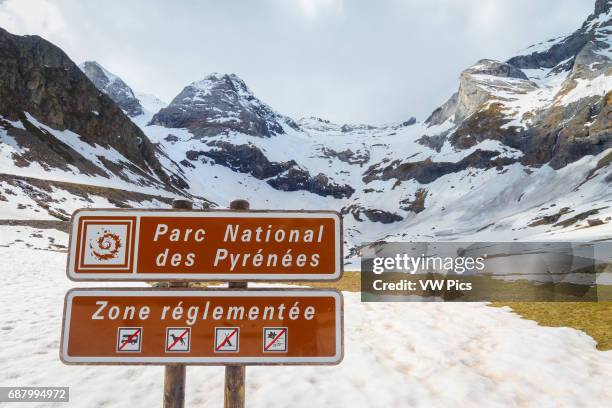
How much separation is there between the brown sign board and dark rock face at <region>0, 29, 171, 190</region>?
268 ft

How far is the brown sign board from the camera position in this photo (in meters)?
3.39

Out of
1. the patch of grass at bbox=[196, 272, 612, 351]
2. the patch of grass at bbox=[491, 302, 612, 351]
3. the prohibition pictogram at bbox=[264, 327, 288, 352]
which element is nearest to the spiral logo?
the prohibition pictogram at bbox=[264, 327, 288, 352]

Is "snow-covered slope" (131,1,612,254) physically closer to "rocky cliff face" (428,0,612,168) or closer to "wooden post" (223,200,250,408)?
"rocky cliff face" (428,0,612,168)

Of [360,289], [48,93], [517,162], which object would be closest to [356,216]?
[517,162]

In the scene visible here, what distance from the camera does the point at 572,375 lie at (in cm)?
605

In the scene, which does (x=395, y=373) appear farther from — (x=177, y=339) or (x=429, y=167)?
(x=429, y=167)

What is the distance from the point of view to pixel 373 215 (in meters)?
143

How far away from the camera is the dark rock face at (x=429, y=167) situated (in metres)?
126

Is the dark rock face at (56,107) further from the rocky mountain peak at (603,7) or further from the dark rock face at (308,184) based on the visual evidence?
the rocky mountain peak at (603,7)

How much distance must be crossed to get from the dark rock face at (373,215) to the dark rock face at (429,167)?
65.1 ft

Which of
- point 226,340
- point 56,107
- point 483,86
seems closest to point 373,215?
point 483,86

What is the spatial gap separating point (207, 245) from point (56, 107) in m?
113

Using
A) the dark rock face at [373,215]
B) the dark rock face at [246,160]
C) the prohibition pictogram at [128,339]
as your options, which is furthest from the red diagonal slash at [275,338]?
the dark rock face at [246,160]

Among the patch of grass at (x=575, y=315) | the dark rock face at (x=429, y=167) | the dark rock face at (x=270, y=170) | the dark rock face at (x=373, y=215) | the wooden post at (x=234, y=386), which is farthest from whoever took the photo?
the dark rock face at (x=270, y=170)
